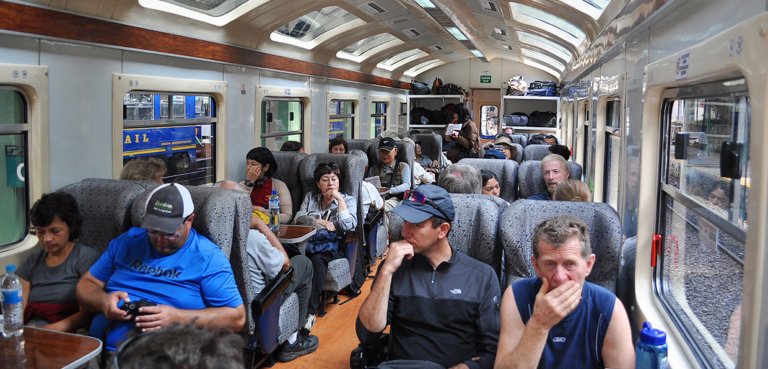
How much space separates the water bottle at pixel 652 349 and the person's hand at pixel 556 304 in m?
0.23

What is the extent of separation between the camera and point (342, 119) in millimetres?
10055

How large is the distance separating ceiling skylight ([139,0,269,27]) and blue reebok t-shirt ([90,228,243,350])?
220cm

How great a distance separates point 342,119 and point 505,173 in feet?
15.9

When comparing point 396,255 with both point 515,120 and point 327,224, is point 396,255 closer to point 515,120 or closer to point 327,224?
point 327,224

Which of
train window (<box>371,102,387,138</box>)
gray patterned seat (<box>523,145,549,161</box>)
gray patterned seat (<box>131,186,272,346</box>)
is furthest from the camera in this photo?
train window (<box>371,102,387,138</box>)

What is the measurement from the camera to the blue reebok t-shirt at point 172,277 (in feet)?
9.88

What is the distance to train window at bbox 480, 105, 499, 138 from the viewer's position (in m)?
16.2

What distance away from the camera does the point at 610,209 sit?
9.78 feet

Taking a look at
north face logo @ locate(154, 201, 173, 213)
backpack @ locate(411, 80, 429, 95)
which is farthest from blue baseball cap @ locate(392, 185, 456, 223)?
backpack @ locate(411, 80, 429, 95)

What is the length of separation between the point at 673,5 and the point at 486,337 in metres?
1.60

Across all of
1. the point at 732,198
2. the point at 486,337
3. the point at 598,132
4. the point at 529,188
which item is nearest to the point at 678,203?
the point at 732,198

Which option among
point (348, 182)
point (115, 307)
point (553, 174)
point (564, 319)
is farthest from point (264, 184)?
point (564, 319)

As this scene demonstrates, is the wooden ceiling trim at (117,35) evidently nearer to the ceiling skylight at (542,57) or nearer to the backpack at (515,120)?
the ceiling skylight at (542,57)

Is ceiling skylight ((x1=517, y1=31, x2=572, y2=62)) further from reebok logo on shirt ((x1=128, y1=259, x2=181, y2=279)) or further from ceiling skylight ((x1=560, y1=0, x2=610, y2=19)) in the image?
reebok logo on shirt ((x1=128, y1=259, x2=181, y2=279))
